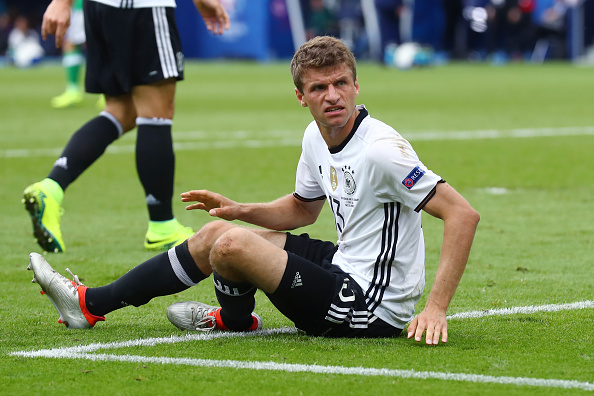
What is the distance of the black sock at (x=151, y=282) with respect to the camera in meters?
4.12

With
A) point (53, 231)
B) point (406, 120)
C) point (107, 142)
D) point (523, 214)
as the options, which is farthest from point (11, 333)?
point (406, 120)

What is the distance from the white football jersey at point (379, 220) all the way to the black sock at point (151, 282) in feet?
1.91

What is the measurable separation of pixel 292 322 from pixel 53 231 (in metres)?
2.05

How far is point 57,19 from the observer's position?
611cm

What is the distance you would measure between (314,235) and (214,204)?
2.29m

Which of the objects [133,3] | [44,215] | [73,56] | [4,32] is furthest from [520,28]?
[44,215]

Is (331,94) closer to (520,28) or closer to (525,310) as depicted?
(525,310)

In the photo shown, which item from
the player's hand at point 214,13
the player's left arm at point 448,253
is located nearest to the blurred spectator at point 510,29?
the player's hand at point 214,13

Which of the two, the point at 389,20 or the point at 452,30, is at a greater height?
the point at 389,20

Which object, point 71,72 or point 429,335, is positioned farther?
point 71,72

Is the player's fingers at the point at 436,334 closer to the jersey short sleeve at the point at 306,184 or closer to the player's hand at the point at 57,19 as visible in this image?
the jersey short sleeve at the point at 306,184

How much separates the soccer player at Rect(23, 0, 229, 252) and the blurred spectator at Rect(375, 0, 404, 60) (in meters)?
25.7

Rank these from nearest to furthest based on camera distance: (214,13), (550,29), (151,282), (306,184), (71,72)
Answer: (151,282) → (306,184) → (214,13) → (71,72) → (550,29)

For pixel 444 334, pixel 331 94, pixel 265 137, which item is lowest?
pixel 265 137
